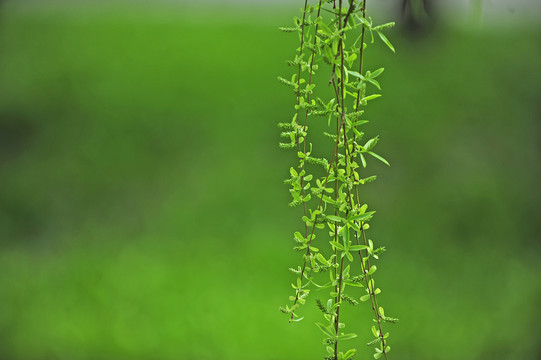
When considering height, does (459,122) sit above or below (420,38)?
below

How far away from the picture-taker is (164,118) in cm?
125

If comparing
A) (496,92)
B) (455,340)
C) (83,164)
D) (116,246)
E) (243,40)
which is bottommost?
(455,340)

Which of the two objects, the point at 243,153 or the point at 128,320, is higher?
the point at 243,153

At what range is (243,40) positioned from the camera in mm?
1243

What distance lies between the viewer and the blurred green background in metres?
1.23

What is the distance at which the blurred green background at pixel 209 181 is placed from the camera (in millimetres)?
1228

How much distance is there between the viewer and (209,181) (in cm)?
125

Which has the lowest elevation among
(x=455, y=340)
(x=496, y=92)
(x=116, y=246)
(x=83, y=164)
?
(x=455, y=340)

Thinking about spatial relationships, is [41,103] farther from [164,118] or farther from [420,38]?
[420,38]

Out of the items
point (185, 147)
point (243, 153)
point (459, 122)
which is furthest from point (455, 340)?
point (185, 147)

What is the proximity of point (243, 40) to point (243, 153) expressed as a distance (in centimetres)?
24

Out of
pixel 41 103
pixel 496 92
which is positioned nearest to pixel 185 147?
pixel 41 103

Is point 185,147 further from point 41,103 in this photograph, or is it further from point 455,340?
point 455,340

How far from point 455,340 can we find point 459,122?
463 mm
